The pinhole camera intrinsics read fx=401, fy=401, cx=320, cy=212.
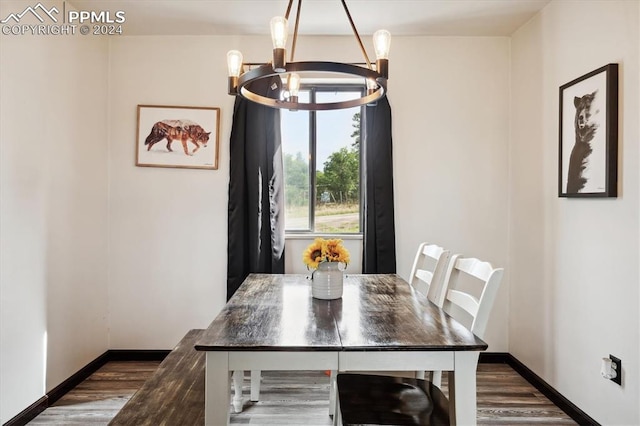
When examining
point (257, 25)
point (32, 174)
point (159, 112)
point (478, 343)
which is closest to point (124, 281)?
point (32, 174)

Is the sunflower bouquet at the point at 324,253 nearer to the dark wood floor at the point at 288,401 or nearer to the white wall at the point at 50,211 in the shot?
the dark wood floor at the point at 288,401

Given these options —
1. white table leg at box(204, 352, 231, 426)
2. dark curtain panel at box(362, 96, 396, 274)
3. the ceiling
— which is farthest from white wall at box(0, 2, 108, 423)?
dark curtain panel at box(362, 96, 396, 274)

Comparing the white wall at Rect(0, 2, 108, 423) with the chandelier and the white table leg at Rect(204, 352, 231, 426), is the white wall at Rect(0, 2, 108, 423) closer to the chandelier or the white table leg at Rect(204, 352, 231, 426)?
the chandelier

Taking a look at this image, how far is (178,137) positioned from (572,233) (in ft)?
9.20

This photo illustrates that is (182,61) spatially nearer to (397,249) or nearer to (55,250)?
(55,250)

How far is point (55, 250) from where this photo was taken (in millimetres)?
2500

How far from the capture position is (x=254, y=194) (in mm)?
3061

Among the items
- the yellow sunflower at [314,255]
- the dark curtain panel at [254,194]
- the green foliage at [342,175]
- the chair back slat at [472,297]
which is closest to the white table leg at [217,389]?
the yellow sunflower at [314,255]

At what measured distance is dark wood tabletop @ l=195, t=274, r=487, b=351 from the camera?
50.7 inches

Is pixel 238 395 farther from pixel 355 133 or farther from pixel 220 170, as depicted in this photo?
pixel 355 133

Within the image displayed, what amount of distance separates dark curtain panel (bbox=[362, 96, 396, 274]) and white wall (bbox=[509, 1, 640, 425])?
965 millimetres

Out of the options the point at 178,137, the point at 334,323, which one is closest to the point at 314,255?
the point at 334,323

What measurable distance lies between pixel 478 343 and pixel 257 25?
2.63 metres

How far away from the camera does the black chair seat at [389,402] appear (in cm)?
137
